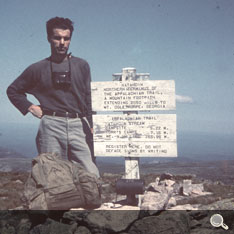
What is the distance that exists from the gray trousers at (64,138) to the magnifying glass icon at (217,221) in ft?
9.21

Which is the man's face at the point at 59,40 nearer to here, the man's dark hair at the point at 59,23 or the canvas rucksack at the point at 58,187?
the man's dark hair at the point at 59,23

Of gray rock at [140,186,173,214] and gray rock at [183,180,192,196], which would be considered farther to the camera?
gray rock at [183,180,192,196]

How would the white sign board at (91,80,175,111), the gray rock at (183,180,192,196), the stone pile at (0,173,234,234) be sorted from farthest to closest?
the gray rock at (183,180,192,196), the white sign board at (91,80,175,111), the stone pile at (0,173,234,234)

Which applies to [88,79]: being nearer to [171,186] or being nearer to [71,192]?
[71,192]

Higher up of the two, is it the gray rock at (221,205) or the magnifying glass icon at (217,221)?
the gray rock at (221,205)

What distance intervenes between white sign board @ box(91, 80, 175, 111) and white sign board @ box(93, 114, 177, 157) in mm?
217

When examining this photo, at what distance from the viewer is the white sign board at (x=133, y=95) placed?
674 centimetres

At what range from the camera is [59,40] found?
271 inches

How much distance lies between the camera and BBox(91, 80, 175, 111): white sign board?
6738mm

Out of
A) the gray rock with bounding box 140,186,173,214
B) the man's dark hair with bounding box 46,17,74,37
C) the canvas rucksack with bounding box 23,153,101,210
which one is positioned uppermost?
the man's dark hair with bounding box 46,17,74,37

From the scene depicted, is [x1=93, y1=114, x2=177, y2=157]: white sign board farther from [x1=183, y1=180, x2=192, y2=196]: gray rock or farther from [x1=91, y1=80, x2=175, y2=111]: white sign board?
[x1=183, y1=180, x2=192, y2=196]: gray rock

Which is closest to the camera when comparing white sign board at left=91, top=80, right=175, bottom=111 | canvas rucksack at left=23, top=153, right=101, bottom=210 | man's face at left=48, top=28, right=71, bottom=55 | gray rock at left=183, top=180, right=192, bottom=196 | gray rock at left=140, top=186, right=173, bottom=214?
canvas rucksack at left=23, top=153, right=101, bottom=210

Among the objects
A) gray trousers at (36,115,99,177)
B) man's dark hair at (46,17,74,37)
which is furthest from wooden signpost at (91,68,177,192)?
man's dark hair at (46,17,74,37)

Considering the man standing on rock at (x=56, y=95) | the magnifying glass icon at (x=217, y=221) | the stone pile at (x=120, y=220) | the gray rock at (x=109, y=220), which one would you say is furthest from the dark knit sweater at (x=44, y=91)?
the magnifying glass icon at (x=217, y=221)
